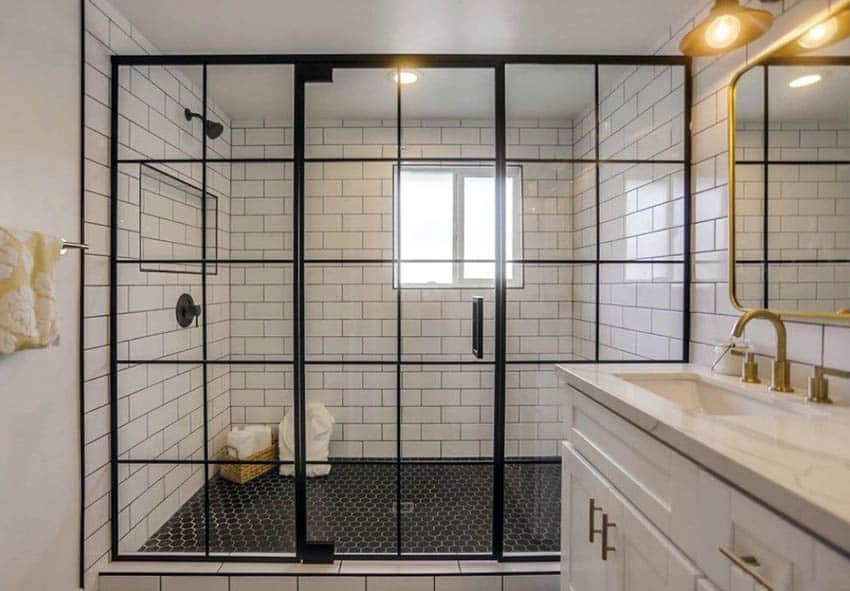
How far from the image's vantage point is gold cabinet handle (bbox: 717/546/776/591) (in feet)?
1.94

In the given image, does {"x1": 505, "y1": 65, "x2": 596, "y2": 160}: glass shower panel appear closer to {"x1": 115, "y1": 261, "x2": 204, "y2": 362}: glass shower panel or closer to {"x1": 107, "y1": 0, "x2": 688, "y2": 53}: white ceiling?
A: {"x1": 107, "y1": 0, "x2": 688, "y2": 53}: white ceiling

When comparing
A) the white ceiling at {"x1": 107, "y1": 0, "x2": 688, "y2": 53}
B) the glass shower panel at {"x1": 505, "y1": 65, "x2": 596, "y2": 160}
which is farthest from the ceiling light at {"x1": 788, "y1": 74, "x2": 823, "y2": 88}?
the glass shower panel at {"x1": 505, "y1": 65, "x2": 596, "y2": 160}

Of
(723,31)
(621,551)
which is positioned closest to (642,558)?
(621,551)

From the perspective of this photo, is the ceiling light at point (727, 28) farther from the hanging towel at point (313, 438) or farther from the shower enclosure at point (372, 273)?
the hanging towel at point (313, 438)

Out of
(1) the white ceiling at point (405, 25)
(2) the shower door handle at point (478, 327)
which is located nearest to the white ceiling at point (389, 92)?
(1) the white ceiling at point (405, 25)

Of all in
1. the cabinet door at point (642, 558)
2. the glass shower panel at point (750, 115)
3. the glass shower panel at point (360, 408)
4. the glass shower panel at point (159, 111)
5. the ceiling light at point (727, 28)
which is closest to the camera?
the cabinet door at point (642, 558)

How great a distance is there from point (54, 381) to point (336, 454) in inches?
44.0

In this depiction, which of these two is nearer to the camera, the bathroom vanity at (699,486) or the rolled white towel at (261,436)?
the bathroom vanity at (699,486)

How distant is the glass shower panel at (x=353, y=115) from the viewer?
180 centimetres

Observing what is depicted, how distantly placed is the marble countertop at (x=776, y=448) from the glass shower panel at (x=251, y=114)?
1702mm

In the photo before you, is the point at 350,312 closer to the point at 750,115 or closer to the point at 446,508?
the point at 446,508

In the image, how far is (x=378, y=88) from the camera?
186cm

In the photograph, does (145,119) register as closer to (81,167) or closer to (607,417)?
(81,167)

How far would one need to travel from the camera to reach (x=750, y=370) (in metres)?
1.20
